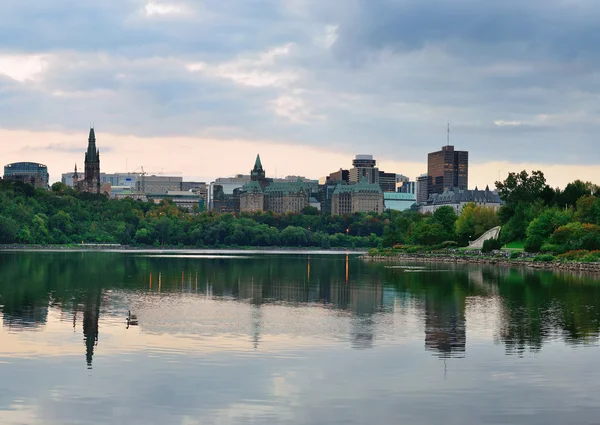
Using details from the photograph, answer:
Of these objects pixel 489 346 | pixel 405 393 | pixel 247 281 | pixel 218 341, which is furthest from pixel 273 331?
pixel 247 281

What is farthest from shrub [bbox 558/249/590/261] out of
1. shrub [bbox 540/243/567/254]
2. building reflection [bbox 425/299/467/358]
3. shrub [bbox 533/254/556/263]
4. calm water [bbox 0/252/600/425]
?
building reflection [bbox 425/299/467/358]

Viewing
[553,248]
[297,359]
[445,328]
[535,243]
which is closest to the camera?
[297,359]

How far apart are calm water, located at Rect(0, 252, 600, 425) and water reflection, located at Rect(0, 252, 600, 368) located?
18 centimetres

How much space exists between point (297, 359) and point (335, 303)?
2500 centimetres

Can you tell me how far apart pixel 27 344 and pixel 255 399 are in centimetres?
1389

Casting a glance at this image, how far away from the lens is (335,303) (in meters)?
59.2

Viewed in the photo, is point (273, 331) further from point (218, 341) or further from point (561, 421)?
point (561, 421)

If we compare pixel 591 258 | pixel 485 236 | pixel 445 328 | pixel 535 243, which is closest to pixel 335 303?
pixel 445 328

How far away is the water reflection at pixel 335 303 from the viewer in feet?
139

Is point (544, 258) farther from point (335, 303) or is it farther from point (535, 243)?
point (335, 303)

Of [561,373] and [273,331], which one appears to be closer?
[561,373]

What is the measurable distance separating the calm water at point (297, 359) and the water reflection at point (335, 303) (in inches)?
7.0

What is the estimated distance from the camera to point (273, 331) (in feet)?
140

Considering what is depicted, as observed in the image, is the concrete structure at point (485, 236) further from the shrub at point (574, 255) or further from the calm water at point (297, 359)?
the calm water at point (297, 359)
